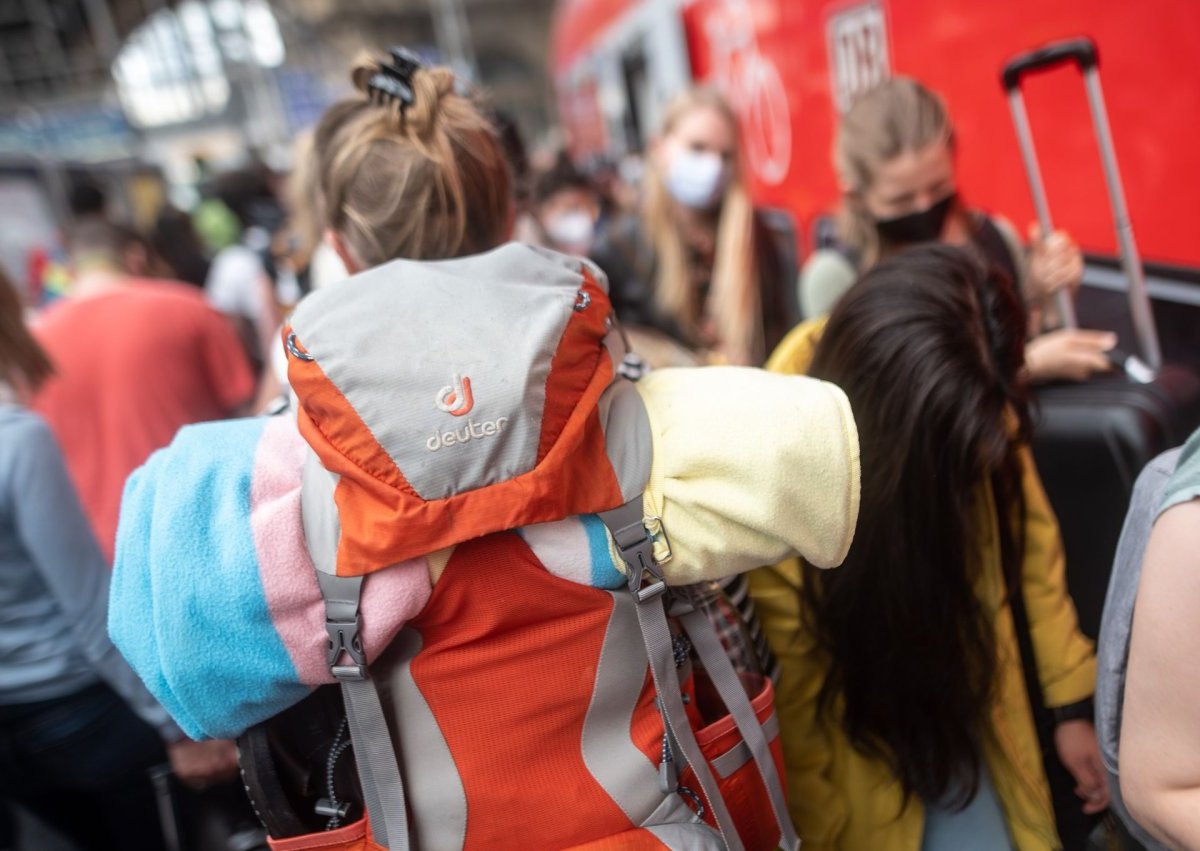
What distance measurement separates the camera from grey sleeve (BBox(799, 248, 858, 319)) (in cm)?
238

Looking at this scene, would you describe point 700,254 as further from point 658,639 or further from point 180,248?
point 180,248

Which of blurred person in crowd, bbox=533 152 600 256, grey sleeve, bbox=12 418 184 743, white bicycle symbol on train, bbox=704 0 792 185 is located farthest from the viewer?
blurred person in crowd, bbox=533 152 600 256

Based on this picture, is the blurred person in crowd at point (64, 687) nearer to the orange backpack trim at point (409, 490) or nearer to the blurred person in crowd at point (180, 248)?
the orange backpack trim at point (409, 490)

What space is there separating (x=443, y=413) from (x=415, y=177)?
1.46 feet


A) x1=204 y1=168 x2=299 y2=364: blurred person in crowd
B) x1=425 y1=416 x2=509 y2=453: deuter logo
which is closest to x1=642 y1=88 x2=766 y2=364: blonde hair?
x1=204 y1=168 x2=299 y2=364: blurred person in crowd

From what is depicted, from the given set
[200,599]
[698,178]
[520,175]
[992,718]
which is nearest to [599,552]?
[200,599]

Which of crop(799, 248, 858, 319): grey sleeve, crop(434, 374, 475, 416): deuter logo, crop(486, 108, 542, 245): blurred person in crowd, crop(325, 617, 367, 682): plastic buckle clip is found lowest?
crop(325, 617, 367, 682): plastic buckle clip

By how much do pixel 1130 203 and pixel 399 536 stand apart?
1.81 m

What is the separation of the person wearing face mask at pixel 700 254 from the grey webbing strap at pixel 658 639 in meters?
1.86

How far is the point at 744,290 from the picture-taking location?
2.86m

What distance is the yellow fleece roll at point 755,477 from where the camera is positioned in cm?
91

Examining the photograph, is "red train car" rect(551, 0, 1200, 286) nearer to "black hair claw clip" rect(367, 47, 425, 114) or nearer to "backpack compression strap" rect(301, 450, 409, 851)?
"black hair claw clip" rect(367, 47, 425, 114)

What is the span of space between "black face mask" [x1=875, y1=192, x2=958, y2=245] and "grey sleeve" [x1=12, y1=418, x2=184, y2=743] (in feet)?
5.97

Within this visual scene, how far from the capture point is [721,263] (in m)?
2.88
